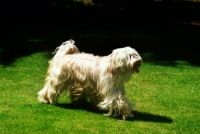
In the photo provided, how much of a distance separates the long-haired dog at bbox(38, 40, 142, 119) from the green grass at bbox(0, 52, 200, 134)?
275 millimetres

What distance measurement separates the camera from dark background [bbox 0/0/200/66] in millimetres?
14492

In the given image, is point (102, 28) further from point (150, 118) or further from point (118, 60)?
point (118, 60)

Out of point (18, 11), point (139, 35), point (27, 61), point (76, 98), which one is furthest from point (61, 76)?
point (18, 11)

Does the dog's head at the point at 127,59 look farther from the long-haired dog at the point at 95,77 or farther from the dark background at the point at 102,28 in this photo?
the dark background at the point at 102,28

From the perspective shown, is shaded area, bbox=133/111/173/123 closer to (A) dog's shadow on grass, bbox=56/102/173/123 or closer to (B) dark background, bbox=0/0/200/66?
(A) dog's shadow on grass, bbox=56/102/173/123

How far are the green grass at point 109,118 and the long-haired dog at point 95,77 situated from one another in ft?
0.90

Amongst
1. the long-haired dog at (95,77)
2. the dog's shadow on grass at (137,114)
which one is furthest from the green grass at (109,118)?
the long-haired dog at (95,77)

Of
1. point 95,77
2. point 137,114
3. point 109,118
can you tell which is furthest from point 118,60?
point 137,114

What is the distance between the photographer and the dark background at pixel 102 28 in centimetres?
1449

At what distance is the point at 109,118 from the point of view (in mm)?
8250

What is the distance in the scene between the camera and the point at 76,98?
28.5 feet

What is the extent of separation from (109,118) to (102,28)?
1015 centimetres

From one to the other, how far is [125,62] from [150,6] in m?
16.8

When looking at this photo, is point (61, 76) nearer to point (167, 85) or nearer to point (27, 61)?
point (167, 85)
